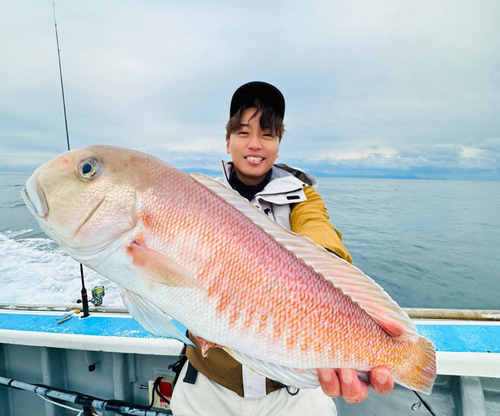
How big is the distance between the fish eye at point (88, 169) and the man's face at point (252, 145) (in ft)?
3.99

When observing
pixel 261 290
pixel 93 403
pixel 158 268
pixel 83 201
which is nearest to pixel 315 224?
pixel 261 290

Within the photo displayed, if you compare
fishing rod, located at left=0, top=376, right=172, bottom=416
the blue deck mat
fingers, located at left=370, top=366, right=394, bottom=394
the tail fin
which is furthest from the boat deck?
fingers, located at left=370, top=366, right=394, bottom=394

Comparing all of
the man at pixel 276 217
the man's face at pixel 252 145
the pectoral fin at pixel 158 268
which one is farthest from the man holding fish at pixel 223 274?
the man's face at pixel 252 145

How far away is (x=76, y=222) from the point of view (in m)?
1.12

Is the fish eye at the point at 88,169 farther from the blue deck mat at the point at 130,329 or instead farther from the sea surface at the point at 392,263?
the sea surface at the point at 392,263

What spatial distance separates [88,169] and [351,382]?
140 centimetres

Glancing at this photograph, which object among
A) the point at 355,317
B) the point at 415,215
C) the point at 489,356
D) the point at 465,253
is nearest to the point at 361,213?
the point at 415,215

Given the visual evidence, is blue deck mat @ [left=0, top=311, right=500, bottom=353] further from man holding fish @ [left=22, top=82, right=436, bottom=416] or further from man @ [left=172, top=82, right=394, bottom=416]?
man holding fish @ [left=22, top=82, right=436, bottom=416]

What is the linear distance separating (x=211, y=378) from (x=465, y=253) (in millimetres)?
13645

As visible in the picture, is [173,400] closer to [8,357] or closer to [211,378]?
[211,378]

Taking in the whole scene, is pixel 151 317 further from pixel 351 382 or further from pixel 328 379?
pixel 351 382

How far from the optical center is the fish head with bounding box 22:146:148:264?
3.68 feet

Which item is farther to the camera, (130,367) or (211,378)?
(130,367)

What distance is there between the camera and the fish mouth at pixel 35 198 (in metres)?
1.11
